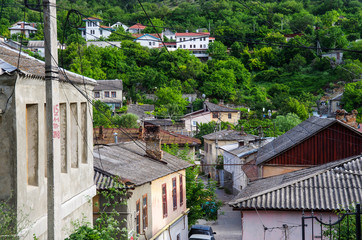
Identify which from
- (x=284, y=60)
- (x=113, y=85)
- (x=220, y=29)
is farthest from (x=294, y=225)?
(x=220, y=29)

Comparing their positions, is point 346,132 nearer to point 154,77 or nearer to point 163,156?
point 163,156

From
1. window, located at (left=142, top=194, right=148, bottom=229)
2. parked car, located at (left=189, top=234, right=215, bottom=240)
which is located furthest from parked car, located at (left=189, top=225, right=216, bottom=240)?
window, located at (left=142, top=194, right=148, bottom=229)

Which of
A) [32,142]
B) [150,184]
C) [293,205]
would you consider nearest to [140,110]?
[150,184]

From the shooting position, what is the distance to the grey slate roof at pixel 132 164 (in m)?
17.1

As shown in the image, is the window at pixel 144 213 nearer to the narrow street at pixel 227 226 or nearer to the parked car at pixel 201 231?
the parked car at pixel 201 231

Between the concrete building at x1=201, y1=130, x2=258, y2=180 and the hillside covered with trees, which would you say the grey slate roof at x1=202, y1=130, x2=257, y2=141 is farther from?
the hillside covered with trees

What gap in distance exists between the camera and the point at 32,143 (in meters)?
9.97

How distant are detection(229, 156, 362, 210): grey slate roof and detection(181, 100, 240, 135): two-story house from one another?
41.5m

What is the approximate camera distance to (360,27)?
11919 cm

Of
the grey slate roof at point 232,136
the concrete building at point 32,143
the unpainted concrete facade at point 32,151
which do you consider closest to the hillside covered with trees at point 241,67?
the grey slate roof at point 232,136

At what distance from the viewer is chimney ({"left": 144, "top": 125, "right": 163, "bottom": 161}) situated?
21.4 m

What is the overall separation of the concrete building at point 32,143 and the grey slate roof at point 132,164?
12.7 ft

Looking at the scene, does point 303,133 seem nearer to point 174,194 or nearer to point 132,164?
point 174,194

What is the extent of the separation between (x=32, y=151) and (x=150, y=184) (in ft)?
Answer: 29.5
